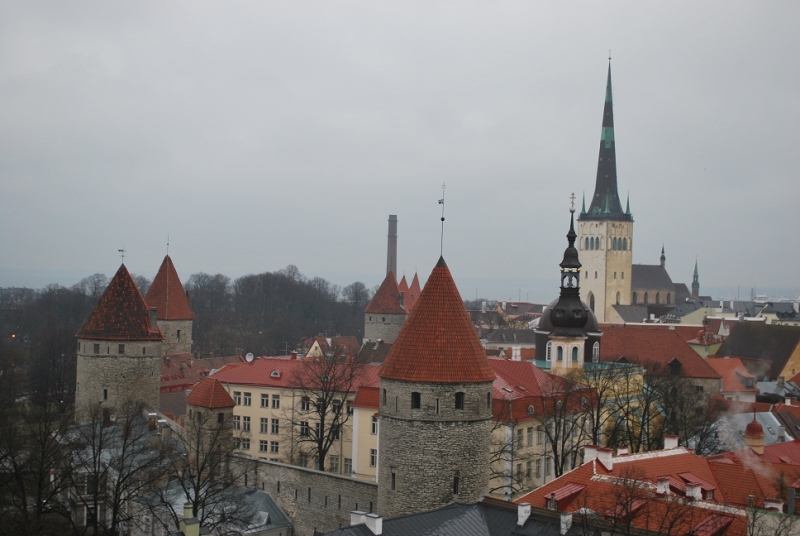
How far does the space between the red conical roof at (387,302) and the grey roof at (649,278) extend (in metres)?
58.8

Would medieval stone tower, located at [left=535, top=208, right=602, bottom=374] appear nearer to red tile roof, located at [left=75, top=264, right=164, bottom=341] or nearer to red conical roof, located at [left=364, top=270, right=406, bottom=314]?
red tile roof, located at [left=75, top=264, right=164, bottom=341]

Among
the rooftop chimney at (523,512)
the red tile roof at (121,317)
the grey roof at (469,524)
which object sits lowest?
the grey roof at (469,524)

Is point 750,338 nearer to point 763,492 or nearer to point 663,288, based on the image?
point 763,492

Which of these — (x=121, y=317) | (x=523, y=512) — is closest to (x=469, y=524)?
(x=523, y=512)

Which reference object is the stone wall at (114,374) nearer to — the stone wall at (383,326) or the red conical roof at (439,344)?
the red conical roof at (439,344)

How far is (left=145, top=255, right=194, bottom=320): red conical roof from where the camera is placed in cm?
6075

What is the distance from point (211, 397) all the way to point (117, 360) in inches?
285

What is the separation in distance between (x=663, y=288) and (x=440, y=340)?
10884 centimetres

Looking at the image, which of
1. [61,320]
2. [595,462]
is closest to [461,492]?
[595,462]

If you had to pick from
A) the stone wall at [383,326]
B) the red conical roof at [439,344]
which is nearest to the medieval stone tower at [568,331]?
the red conical roof at [439,344]

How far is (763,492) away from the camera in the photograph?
24609mm

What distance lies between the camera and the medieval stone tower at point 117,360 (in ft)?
136

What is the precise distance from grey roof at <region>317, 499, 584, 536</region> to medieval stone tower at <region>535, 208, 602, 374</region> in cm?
2416

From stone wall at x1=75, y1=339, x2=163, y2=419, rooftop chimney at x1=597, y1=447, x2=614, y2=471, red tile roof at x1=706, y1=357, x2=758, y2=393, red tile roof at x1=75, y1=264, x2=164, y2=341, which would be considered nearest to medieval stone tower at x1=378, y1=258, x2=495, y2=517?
rooftop chimney at x1=597, y1=447, x2=614, y2=471
